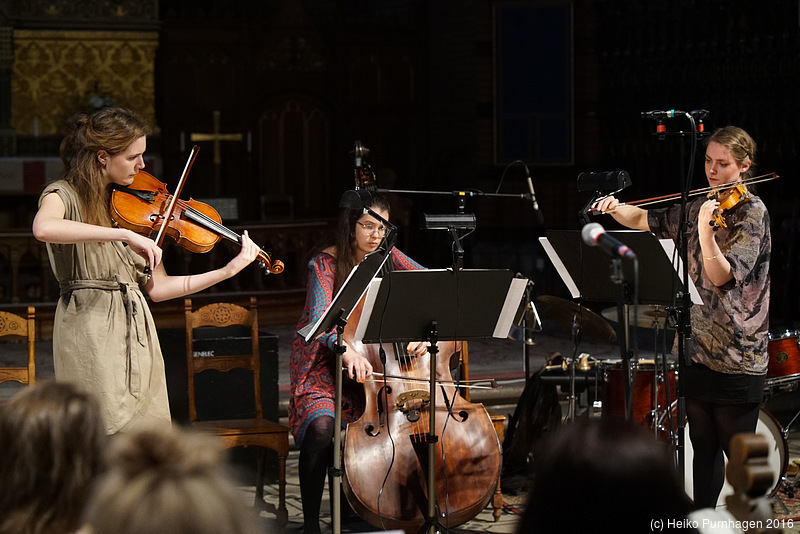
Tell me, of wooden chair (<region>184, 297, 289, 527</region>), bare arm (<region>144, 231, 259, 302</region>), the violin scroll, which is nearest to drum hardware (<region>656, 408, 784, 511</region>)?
wooden chair (<region>184, 297, 289, 527</region>)

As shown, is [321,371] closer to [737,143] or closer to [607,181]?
[607,181]

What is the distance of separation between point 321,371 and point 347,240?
576mm

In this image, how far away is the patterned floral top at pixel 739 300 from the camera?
3893 millimetres

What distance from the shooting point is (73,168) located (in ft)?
11.5

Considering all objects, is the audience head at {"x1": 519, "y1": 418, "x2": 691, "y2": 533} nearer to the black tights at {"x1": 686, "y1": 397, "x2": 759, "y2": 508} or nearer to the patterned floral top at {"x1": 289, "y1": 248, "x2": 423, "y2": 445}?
the black tights at {"x1": 686, "y1": 397, "x2": 759, "y2": 508}

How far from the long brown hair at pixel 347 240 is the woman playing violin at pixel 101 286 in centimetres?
110

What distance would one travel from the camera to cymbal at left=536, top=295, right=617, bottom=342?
5.13 metres

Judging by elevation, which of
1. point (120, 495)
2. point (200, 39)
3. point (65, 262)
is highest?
point (200, 39)

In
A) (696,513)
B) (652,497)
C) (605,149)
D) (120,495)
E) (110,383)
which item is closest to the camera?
(120,495)

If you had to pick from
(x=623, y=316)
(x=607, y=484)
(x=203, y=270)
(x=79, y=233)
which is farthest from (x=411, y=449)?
(x=203, y=270)

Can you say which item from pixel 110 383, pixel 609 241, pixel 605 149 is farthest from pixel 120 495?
pixel 605 149

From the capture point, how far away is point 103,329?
11.4ft

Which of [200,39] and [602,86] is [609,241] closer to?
A: [602,86]

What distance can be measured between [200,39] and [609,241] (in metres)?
10.0
